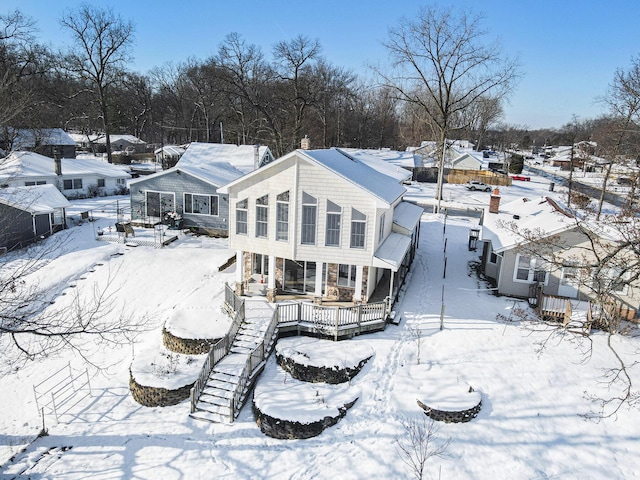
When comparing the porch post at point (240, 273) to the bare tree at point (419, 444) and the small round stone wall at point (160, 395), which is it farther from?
the bare tree at point (419, 444)

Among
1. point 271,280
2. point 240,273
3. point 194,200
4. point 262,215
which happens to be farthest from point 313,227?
point 194,200

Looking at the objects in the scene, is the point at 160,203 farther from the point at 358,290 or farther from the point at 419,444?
the point at 419,444

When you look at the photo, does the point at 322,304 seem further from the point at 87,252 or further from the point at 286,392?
the point at 87,252

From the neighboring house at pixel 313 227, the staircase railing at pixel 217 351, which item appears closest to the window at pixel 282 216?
the neighboring house at pixel 313 227

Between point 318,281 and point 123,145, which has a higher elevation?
point 123,145

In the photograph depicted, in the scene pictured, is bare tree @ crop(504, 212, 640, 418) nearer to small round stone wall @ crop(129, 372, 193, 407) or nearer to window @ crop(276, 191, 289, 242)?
window @ crop(276, 191, 289, 242)
